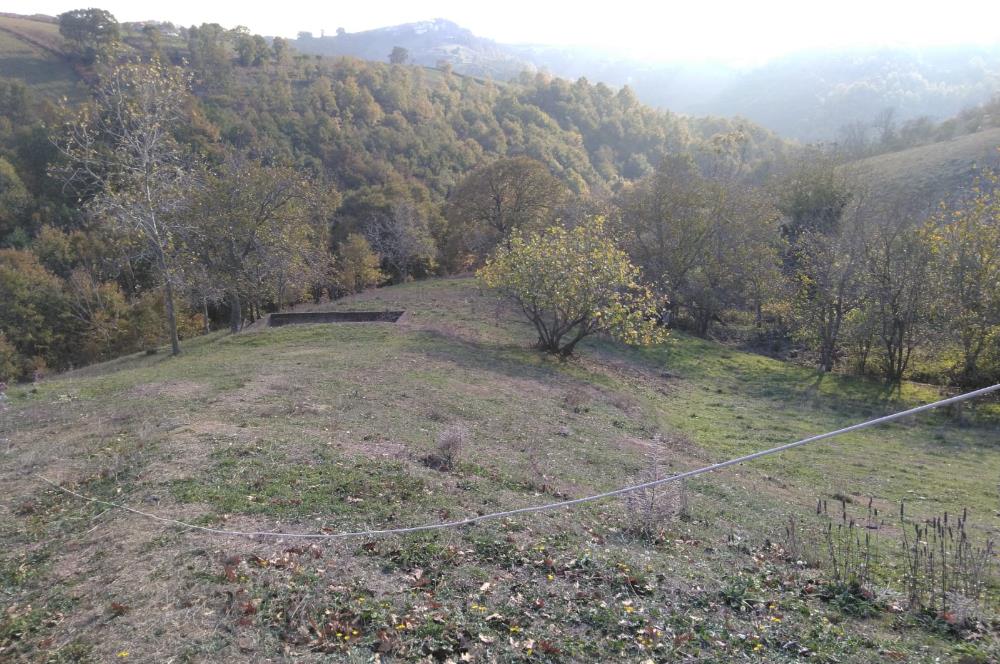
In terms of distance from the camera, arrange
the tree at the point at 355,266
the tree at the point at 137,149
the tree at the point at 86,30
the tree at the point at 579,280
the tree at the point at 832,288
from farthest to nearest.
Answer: the tree at the point at 86,30 < the tree at the point at 355,266 < the tree at the point at 832,288 < the tree at the point at 579,280 < the tree at the point at 137,149

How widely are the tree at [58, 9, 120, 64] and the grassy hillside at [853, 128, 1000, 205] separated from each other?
103206 mm

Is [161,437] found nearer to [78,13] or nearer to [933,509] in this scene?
[933,509]

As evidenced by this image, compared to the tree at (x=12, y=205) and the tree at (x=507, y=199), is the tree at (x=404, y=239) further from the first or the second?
the tree at (x=12, y=205)

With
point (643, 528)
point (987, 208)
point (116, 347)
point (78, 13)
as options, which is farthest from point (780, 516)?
point (78, 13)

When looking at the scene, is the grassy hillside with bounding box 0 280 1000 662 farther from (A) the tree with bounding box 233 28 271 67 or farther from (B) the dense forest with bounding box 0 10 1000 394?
(A) the tree with bounding box 233 28 271 67

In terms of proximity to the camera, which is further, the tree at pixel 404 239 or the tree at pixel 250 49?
the tree at pixel 250 49

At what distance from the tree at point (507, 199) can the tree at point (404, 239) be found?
7.62 m

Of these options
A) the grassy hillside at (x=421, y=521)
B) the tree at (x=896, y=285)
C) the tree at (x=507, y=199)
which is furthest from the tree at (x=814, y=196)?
the grassy hillside at (x=421, y=521)

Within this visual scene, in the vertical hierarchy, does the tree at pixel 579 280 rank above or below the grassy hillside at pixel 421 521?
above

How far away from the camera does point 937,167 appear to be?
185 ft

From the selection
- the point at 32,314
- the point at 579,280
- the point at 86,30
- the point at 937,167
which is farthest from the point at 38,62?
the point at 937,167

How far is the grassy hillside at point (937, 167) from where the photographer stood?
51625mm

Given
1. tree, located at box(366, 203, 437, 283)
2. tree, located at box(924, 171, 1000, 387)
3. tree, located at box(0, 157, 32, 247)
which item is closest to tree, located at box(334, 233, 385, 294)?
tree, located at box(366, 203, 437, 283)

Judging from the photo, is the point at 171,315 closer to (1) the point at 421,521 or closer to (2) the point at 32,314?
(1) the point at 421,521
